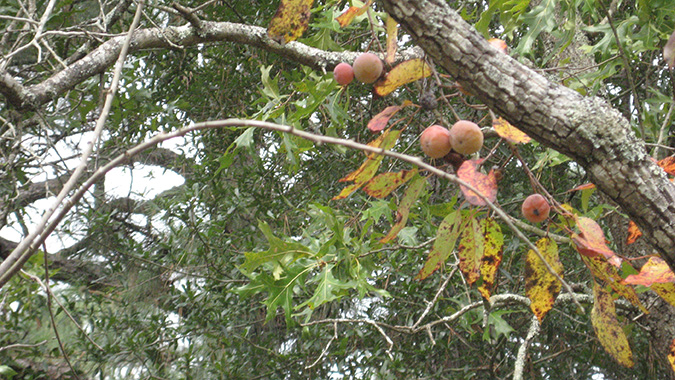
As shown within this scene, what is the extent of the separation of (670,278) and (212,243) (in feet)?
6.48

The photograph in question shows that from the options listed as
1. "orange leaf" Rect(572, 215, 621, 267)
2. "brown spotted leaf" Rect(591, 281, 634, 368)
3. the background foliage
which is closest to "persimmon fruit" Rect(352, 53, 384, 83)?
"orange leaf" Rect(572, 215, 621, 267)

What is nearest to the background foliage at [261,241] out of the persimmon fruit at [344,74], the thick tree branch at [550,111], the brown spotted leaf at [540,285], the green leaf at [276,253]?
the green leaf at [276,253]

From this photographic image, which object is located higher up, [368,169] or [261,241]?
[261,241]

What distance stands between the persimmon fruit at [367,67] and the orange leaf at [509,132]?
0.26 meters

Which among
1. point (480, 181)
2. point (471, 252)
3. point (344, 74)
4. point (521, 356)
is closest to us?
point (480, 181)

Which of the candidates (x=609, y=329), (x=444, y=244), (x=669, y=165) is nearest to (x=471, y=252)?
(x=444, y=244)

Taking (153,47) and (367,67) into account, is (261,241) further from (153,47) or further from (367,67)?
(367,67)

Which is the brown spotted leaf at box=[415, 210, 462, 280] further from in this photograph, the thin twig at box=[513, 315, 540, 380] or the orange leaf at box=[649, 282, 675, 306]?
the thin twig at box=[513, 315, 540, 380]

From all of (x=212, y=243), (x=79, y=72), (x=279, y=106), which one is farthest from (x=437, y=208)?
(x=212, y=243)

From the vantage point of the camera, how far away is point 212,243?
2.56 meters

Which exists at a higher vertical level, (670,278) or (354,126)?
(354,126)

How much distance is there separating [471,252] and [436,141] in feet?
0.69

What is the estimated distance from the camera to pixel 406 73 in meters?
0.98

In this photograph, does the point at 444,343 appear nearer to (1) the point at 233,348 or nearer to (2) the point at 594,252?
(1) the point at 233,348
